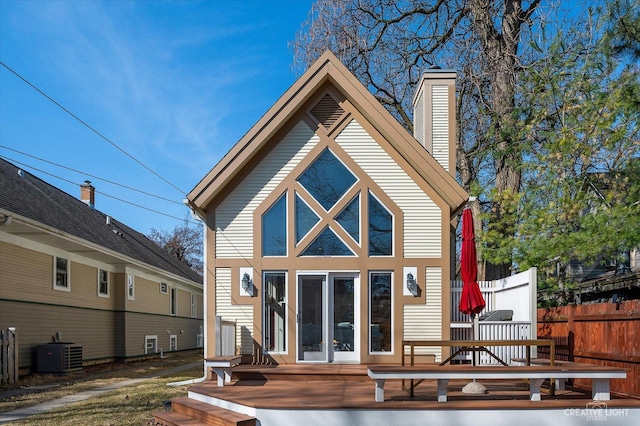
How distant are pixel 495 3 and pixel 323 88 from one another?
355 inches

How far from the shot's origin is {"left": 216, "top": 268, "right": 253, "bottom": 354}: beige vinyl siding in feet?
33.6

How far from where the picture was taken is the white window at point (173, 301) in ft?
80.4

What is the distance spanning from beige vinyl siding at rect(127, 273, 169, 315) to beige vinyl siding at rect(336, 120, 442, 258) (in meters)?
12.8

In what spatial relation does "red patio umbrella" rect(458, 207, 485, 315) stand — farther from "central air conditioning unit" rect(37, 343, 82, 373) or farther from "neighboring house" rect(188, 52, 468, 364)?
"central air conditioning unit" rect(37, 343, 82, 373)

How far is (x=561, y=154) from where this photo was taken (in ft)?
38.0

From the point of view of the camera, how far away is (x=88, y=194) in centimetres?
2322

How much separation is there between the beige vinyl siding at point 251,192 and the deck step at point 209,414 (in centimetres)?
320

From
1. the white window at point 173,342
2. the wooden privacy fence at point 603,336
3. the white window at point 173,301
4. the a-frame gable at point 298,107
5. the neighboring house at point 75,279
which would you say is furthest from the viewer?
the white window at point 173,301

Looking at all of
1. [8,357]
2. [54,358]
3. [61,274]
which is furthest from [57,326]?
[8,357]

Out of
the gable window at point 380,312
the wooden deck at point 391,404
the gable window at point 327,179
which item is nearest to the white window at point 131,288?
the gable window at point 327,179

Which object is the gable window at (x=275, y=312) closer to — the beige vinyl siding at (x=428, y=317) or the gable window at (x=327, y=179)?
the gable window at (x=327, y=179)

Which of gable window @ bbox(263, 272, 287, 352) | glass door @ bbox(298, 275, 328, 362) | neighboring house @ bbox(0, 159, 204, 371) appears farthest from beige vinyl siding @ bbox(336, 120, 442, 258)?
neighboring house @ bbox(0, 159, 204, 371)

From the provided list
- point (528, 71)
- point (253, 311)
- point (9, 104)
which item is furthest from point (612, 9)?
point (9, 104)

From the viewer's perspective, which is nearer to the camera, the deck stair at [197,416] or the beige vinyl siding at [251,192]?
the deck stair at [197,416]
